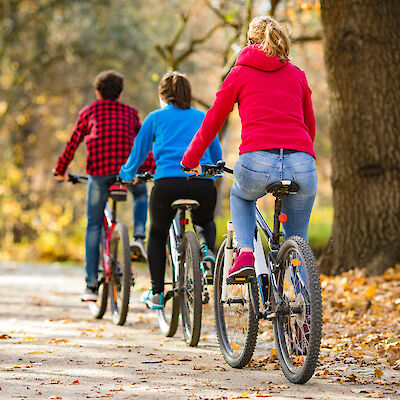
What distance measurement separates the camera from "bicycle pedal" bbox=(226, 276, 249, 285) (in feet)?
16.3

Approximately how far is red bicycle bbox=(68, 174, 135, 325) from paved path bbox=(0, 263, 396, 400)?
20cm

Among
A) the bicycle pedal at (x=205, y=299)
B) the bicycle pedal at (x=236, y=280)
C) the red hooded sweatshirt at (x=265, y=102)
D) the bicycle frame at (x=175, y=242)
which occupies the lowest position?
the bicycle pedal at (x=205, y=299)

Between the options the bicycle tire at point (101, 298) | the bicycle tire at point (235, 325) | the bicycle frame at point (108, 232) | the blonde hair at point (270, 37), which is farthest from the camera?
the bicycle tire at point (101, 298)

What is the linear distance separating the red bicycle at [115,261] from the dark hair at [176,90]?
1.46 metres

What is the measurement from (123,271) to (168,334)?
79cm

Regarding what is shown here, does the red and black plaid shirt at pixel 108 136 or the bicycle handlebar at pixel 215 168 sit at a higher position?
the red and black plaid shirt at pixel 108 136

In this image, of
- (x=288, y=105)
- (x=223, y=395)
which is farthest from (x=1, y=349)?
(x=288, y=105)

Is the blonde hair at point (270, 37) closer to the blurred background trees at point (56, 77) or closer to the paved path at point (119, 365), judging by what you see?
the paved path at point (119, 365)

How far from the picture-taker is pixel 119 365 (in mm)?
A: 5359

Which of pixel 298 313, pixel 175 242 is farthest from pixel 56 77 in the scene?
pixel 298 313

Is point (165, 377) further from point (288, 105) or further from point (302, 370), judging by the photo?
point (288, 105)

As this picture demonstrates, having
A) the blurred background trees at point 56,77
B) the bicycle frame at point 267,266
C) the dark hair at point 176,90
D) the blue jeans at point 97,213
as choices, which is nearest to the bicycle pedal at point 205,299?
the bicycle frame at point 267,266

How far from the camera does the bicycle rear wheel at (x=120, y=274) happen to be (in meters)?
7.31

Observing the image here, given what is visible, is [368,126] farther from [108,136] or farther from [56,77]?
[56,77]
